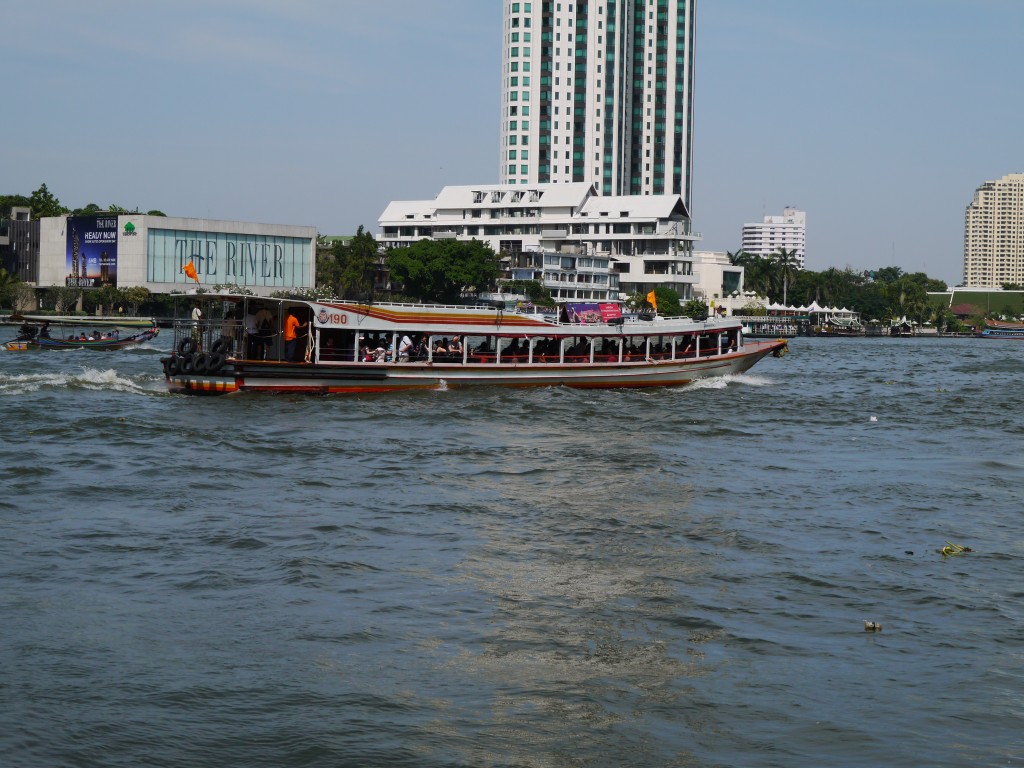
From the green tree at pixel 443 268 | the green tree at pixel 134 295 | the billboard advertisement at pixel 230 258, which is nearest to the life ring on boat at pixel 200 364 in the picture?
the green tree at pixel 443 268

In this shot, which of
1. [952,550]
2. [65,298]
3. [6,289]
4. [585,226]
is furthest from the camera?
[585,226]

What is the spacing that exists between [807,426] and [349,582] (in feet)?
56.8

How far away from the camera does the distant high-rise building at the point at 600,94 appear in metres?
136

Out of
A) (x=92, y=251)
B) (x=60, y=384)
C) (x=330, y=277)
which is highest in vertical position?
→ (x=92, y=251)

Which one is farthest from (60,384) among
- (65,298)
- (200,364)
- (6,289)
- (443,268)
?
(6,289)

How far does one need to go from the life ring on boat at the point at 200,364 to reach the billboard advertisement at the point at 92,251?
76260 millimetres

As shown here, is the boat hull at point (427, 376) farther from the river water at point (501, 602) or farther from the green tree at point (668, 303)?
the green tree at point (668, 303)

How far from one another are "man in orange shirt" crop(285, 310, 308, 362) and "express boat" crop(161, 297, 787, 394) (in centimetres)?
3

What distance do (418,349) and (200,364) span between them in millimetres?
5792

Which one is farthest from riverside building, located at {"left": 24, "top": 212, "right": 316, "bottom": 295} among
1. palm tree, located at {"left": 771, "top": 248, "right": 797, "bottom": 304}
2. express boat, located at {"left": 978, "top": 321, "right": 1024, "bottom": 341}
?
express boat, located at {"left": 978, "top": 321, "right": 1024, "bottom": 341}

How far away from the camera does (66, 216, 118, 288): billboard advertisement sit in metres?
101

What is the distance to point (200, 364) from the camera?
94.1ft

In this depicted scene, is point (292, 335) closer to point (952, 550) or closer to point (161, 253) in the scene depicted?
point (952, 550)

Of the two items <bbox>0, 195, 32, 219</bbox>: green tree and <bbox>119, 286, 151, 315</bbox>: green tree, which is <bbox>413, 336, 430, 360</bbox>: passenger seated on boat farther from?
<bbox>0, 195, 32, 219</bbox>: green tree
